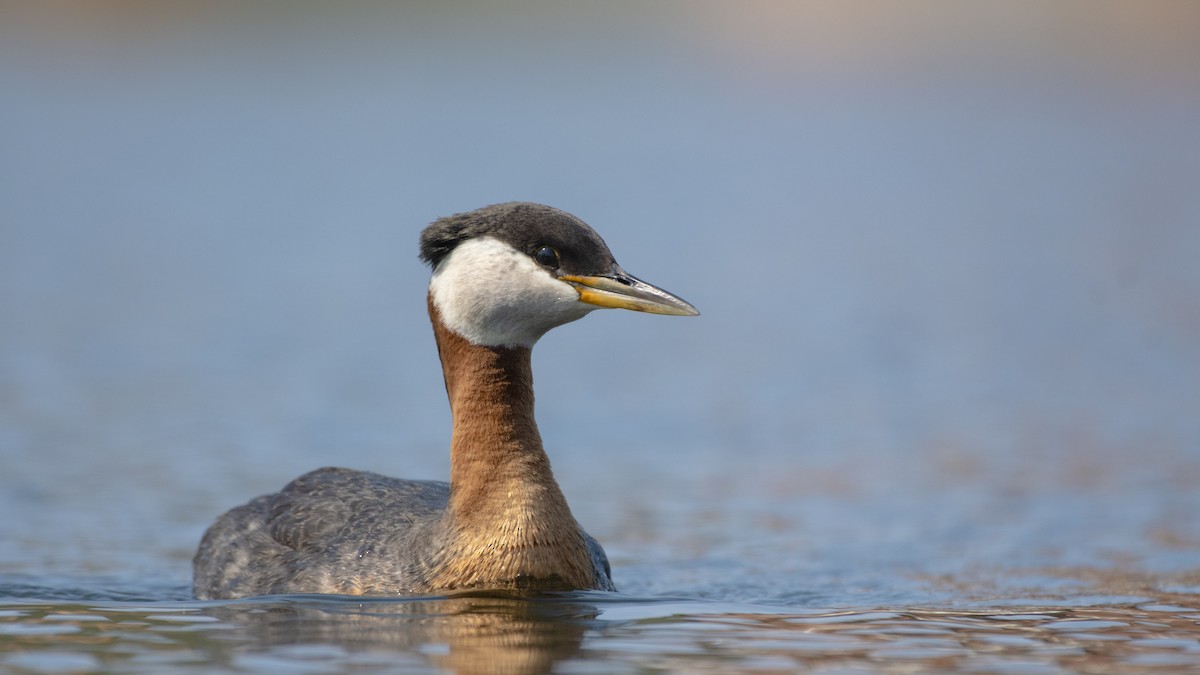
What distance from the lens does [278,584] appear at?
10828 mm

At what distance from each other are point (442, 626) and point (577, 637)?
75 cm

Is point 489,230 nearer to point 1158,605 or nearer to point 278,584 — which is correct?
point 278,584

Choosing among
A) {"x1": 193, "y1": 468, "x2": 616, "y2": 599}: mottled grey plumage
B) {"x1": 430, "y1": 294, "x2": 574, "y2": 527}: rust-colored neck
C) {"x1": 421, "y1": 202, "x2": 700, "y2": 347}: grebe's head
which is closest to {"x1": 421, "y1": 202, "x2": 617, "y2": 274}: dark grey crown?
{"x1": 421, "y1": 202, "x2": 700, "y2": 347}: grebe's head

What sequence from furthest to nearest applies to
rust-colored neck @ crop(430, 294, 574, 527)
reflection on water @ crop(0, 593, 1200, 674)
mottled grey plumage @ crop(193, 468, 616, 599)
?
mottled grey plumage @ crop(193, 468, 616, 599) < rust-colored neck @ crop(430, 294, 574, 527) < reflection on water @ crop(0, 593, 1200, 674)

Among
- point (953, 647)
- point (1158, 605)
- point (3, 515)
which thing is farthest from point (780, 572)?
point (3, 515)

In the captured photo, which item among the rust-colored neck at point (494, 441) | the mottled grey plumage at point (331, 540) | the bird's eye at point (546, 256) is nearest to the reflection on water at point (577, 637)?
the mottled grey plumage at point (331, 540)

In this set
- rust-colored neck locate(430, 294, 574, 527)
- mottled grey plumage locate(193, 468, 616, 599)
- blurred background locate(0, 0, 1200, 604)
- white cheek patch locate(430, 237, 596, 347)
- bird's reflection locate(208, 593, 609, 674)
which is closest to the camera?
bird's reflection locate(208, 593, 609, 674)

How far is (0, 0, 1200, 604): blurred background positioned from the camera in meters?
14.4

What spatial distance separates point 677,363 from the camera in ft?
68.3

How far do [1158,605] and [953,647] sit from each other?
225 cm

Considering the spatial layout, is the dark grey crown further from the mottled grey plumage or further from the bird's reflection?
the bird's reflection

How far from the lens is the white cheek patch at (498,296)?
33.2 feet

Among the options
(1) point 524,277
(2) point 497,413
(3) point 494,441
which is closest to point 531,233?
(1) point 524,277

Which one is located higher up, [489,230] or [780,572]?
[489,230]
